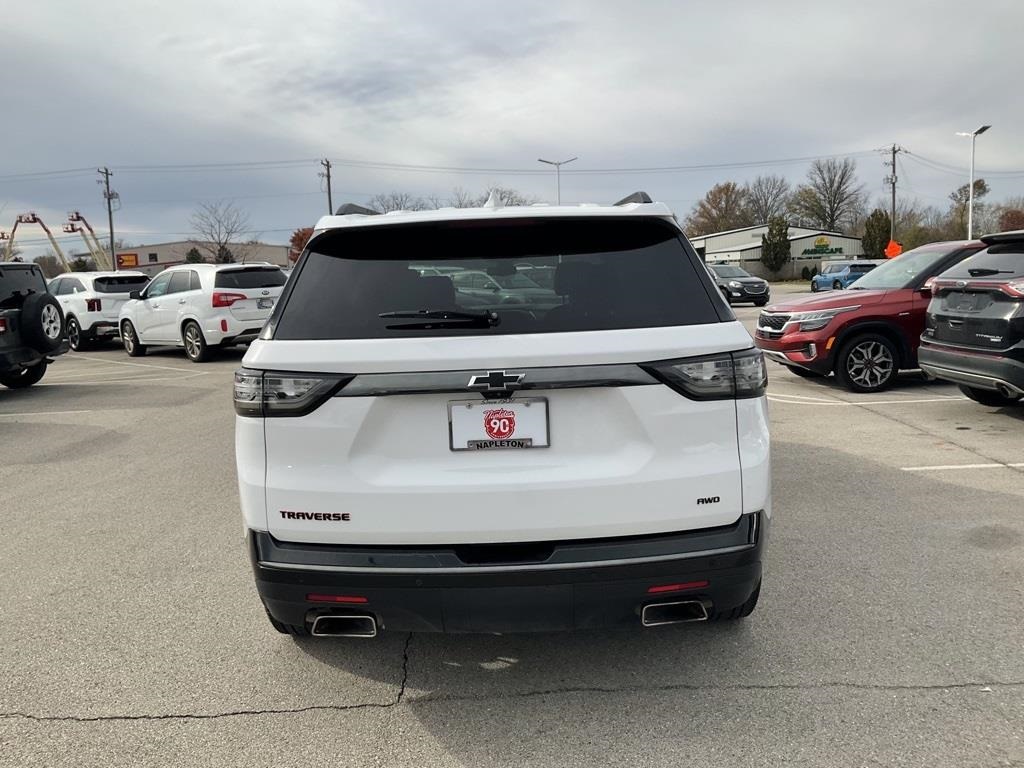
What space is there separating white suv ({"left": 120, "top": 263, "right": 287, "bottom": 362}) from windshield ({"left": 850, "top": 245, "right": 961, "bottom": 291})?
987cm

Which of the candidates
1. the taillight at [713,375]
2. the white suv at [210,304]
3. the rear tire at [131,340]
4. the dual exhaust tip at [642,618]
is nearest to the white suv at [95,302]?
the rear tire at [131,340]

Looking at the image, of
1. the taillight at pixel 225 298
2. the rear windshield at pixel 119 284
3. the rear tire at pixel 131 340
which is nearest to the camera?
the taillight at pixel 225 298

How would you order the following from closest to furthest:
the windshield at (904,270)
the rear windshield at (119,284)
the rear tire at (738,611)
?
the rear tire at (738,611)
the windshield at (904,270)
the rear windshield at (119,284)

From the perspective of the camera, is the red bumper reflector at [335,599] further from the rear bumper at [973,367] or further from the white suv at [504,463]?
the rear bumper at [973,367]

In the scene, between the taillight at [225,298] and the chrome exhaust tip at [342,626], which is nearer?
the chrome exhaust tip at [342,626]

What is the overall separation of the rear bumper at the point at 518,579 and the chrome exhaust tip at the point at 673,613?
34 mm

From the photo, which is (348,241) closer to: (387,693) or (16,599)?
(387,693)

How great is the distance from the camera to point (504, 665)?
A: 3176 mm

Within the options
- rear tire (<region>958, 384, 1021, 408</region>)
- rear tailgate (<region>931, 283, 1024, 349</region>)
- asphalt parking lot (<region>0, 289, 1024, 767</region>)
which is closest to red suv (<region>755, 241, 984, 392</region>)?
rear tire (<region>958, 384, 1021, 408</region>)

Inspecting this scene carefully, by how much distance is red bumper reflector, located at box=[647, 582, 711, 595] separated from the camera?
2529 millimetres

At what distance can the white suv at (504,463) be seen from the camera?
97.2 inches

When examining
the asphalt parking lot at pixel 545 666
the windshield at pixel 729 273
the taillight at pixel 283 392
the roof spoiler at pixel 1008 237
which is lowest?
the asphalt parking lot at pixel 545 666

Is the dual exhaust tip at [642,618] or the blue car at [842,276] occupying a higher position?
the blue car at [842,276]

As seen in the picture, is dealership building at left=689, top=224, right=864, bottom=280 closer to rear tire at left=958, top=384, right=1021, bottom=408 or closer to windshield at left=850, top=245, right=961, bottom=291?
windshield at left=850, top=245, right=961, bottom=291
